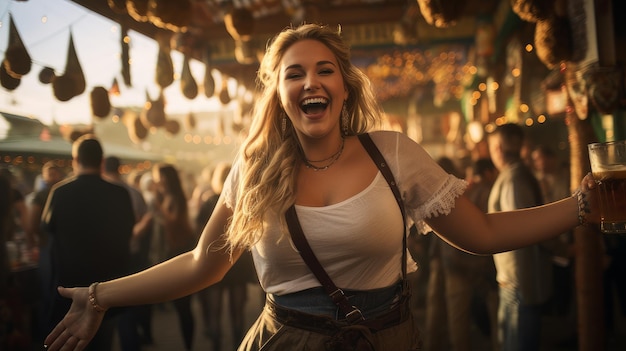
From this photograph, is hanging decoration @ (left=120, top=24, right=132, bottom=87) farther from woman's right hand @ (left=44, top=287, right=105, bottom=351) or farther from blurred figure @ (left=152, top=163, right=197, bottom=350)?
woman's right hand @ (left=44, top=287, right=105, bottom=351)

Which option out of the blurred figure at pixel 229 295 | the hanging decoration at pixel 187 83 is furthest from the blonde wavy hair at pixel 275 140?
the hanging decoration at pixel 187 83

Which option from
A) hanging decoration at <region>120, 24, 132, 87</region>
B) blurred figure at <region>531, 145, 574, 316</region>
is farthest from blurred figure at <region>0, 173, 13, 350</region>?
blurred figure at <region>531, 145, 574, 316</region>

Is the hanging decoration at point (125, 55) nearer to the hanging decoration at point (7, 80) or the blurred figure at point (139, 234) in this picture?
the blurred figure at point (139, 234)

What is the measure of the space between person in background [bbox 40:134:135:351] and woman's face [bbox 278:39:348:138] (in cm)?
278

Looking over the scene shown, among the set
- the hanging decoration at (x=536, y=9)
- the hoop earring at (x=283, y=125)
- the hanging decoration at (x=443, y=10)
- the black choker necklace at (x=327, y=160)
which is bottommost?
the black choker necklace at (x=327, y=160)

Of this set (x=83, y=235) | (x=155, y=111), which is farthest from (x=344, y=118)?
(x=155, y=111)

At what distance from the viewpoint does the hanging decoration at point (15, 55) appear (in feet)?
14.1

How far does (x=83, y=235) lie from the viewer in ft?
13.8

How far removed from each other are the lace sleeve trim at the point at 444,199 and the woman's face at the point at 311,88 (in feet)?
1.47

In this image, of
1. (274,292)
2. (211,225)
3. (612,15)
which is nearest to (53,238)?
(211,225)

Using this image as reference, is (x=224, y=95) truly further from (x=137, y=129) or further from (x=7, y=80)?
(x=7, y=80)

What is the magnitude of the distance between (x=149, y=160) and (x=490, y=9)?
10.9 metres

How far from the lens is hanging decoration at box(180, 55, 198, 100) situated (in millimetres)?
7230

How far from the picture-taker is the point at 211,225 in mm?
2121
